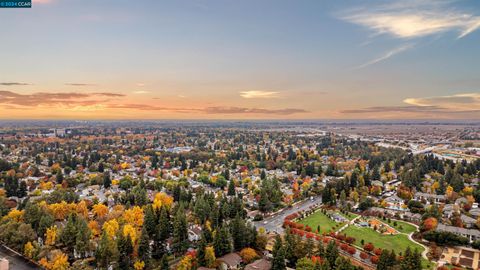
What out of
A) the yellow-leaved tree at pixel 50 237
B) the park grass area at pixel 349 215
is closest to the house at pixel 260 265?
the park grass area at pixel 349 215

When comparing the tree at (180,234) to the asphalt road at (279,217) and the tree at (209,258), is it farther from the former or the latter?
the asphalt road at (279,217)

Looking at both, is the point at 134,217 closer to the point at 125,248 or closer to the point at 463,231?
the point at 125,248

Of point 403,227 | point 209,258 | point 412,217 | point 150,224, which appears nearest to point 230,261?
point 209,258

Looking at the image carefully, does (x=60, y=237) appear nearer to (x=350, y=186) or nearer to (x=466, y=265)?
(x=466, y=265)

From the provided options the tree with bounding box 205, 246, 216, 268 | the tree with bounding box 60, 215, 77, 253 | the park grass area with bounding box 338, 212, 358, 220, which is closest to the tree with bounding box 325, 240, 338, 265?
the tree with bounding box 205, 246, 216, 268

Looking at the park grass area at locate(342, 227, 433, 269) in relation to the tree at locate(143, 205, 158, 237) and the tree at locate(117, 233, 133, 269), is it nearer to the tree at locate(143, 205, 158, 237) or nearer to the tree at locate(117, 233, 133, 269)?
the tree at locate(143, 205, 158, 237)

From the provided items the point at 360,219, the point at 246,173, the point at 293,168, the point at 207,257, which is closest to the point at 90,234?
the point at 207,257
